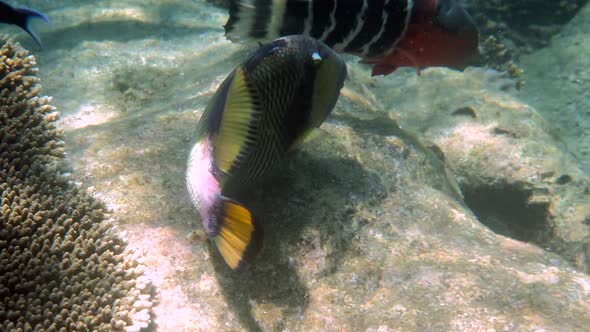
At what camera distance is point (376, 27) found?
103 inches

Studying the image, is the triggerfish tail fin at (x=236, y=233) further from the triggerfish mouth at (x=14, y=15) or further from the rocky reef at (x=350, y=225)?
the triggerfish mouth at (x=14, y=15)

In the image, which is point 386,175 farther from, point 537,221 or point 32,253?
point 537,221

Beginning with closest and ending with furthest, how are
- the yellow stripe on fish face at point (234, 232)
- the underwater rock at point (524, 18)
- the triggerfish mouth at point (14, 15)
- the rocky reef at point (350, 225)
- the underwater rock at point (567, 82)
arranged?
the yellow stripe on fish face at point (234, 232), the rocky reef at point (350, 225), the triggerfish mouth at point (14, 15), the underwater rock at point (567, 82), the underwater rock at point (524, 18)

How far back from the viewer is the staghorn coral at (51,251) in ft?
5.98

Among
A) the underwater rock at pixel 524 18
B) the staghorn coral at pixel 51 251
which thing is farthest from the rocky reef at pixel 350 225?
the underwater rock at pixel 524 18

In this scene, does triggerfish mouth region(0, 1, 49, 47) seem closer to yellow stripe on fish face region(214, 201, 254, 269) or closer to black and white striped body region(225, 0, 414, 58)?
black and white striped body region(225, 0, 414, 58)

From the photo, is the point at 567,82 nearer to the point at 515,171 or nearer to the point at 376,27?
the point at 515,171


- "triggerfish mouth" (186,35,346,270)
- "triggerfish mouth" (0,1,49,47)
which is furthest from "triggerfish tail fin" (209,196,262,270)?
"triggerfish mouth" (0,1,49,47)

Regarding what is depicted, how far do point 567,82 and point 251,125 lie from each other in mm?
7822

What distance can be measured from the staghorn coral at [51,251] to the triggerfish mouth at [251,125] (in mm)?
815

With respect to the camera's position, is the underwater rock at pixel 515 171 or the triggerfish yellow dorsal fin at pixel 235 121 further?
the underwater rock at pixel 515 171

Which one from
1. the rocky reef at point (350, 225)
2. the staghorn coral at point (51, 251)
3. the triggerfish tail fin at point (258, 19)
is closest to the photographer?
the staghorn coral at point (51, 251)

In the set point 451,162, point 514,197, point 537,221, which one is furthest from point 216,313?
point 537,221

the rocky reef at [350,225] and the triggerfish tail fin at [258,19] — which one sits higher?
the triggerfish tail fin at [258,19]
